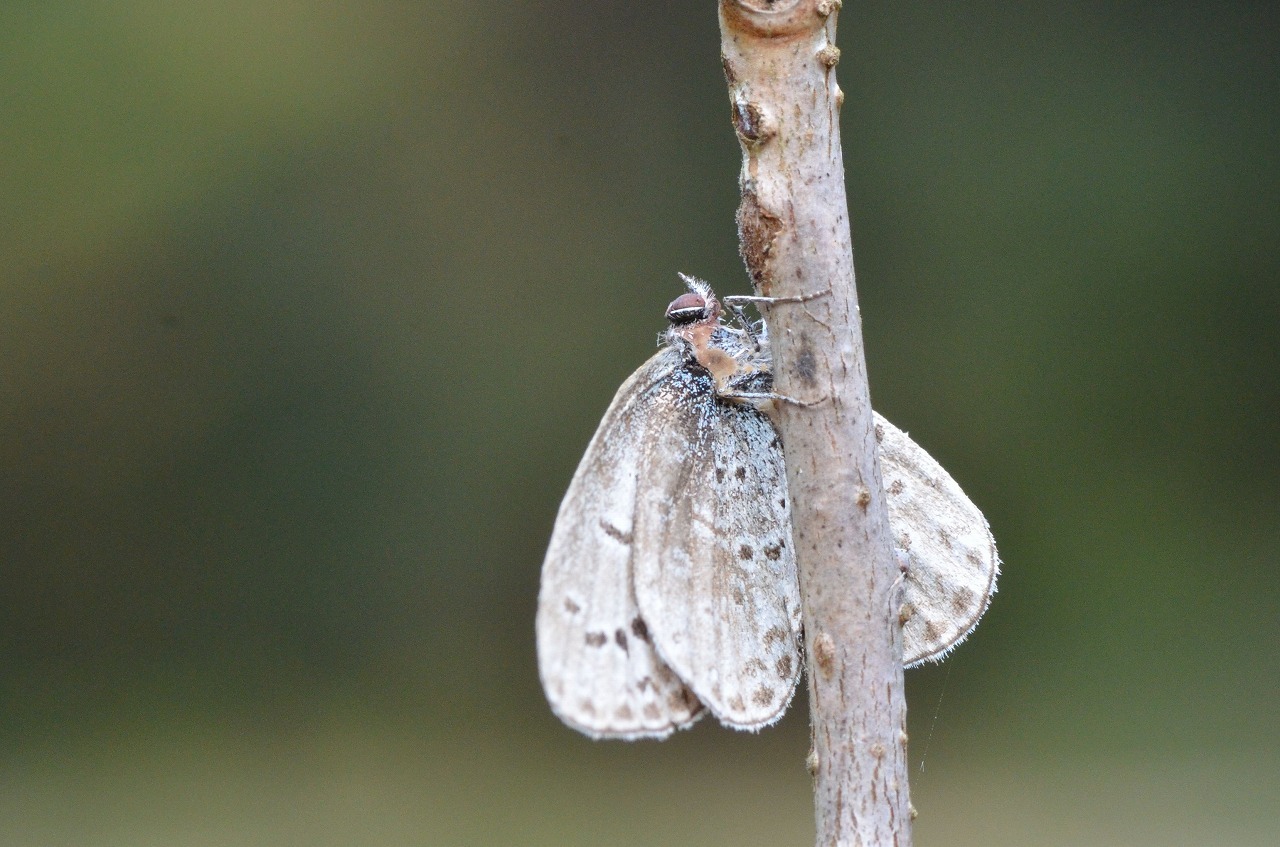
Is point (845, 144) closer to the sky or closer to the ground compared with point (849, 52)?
closer to the ground

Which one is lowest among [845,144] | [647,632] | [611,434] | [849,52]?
[647,632]

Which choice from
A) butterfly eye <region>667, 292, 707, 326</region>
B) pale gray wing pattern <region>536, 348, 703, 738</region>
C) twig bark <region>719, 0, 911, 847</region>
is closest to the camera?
twig bark <region>719, 0, 911, 847</region>

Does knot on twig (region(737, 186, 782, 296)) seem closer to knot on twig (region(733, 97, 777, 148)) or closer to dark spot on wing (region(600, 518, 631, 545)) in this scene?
knot on twig (region(733, 97, 777, 148))

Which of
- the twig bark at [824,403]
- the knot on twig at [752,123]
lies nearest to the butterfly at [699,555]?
the twig bark at [824,403]

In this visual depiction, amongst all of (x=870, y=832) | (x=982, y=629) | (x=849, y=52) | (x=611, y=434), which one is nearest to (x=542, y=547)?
(x=982, y=629)

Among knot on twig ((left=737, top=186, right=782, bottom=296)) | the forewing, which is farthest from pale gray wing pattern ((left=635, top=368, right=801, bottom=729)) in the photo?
knot on twig ((left=737, top=186, right=782, bottom=296))

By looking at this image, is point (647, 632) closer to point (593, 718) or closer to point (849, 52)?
point (593, 718)
